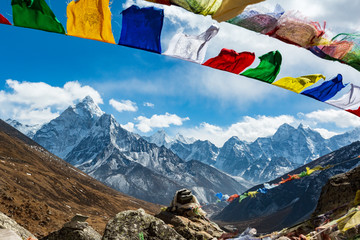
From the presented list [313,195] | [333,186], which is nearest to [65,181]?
[333,186]

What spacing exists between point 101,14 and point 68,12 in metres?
0.71

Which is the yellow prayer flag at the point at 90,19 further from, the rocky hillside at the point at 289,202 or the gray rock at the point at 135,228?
the rocky hillside at the point at 289,202

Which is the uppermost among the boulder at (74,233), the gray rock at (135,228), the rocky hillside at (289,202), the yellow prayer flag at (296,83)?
the yellow prayer flag at (296,83)

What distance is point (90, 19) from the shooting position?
21.4ft

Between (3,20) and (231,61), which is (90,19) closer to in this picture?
(3,20)

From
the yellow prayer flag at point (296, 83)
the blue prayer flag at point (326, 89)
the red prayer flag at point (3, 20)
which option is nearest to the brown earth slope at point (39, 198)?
the red prayer flag at point (3, 20)

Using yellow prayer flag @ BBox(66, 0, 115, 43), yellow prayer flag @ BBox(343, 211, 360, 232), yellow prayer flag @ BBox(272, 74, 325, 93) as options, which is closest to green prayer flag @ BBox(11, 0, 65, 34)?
yellow prayer flag @ BBox(66, 0, 115, 43)

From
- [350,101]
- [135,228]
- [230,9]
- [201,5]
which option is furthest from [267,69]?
[135,228]

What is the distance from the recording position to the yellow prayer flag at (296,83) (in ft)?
27.4

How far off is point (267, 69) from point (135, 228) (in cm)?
566

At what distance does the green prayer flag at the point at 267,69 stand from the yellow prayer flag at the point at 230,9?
9.21 ft

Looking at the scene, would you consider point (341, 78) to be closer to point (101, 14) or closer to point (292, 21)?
point (292, 21)

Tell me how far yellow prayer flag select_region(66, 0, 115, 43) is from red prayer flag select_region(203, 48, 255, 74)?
9.09 ft

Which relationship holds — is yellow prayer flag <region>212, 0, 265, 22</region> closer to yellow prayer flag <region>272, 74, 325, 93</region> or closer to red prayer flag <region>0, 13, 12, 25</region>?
yellow prayer flag <region>272, 74, 325, 93</region>
